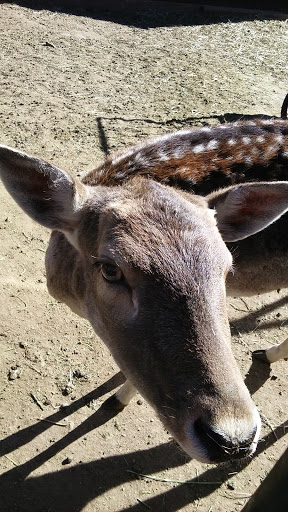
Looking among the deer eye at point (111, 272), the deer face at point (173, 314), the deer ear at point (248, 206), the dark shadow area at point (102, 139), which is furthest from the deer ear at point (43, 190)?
the dark shadow area at point (102, 139)

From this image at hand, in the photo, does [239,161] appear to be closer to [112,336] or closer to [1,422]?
[112,336]

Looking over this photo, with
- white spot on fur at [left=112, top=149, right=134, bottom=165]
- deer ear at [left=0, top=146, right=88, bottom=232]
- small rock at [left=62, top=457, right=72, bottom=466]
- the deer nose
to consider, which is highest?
deer ear at [left=0, top=146, right=88, bottom=232]

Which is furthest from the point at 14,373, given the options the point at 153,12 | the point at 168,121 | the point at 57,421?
the point at 153,12

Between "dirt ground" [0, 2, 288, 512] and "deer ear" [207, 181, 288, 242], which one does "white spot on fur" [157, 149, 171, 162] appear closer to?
"deer ear" [207, 181, 288, 242]

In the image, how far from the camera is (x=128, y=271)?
246 cm

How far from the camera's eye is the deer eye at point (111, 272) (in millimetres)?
2551

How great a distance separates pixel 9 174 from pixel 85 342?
2.37 m

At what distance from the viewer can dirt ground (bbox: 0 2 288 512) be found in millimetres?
3850

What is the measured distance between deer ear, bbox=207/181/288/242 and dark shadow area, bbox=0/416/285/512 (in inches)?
80.8

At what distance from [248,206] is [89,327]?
238 centimetres

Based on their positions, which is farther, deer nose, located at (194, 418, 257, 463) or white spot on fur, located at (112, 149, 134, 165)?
white spot on fur, located at (112, 149, 134, 165)

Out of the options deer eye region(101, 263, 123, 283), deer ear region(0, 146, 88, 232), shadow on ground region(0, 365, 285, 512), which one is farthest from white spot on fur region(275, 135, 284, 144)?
shadow on ground region(0, 365, 285, 512)

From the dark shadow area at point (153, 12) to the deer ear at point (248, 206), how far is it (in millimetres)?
9542

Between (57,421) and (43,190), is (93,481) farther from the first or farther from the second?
(43,190)
